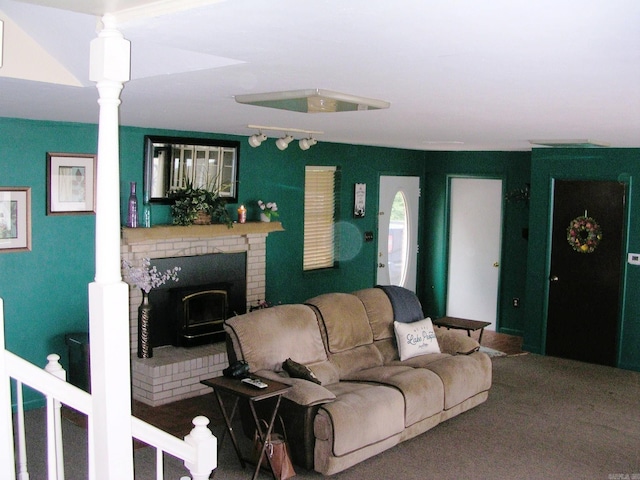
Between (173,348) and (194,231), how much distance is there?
1.04 meters

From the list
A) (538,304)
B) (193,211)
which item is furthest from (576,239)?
(193,211)

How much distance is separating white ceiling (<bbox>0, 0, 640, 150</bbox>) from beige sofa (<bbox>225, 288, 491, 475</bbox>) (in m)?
1.70

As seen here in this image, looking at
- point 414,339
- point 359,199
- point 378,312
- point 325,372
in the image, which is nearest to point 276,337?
point 325,372

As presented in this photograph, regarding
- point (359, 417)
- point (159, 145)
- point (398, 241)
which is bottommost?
point (359, 417)

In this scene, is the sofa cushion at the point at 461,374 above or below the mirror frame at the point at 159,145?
below

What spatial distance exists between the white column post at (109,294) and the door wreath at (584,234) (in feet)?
20.3

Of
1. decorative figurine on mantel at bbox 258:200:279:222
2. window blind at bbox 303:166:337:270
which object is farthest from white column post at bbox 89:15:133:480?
window blind at bbox 303:166:337:270

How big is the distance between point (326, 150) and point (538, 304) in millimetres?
2858

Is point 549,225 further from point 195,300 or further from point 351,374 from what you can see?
point 195,300

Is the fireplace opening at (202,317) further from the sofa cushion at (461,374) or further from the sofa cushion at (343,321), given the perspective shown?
the sofa cushion at (461,374)

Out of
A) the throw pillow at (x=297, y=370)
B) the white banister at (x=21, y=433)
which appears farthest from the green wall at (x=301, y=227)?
the white banister at (x=21, y=433)

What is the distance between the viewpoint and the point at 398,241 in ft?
29.9

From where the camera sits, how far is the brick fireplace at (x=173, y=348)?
19.0ft

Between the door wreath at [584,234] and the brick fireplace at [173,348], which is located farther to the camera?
the door wreath at [584,234]
